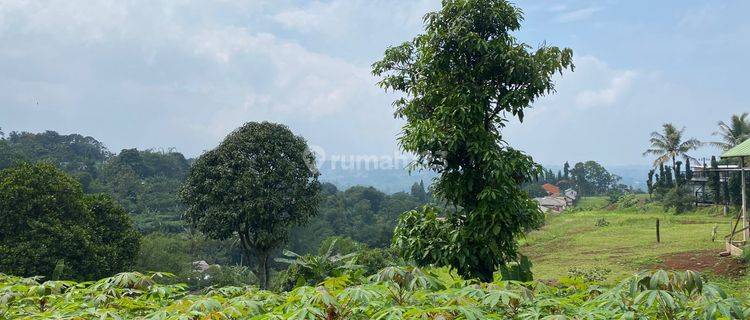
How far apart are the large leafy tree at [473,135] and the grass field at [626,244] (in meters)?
4.65

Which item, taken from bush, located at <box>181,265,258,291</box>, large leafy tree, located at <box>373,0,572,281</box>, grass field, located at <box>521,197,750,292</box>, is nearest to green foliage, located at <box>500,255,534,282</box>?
large leafy tree, located at <box>373,0,572,281</box>

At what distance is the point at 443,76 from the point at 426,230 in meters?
1.92

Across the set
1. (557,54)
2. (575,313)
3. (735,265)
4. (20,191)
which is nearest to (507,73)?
(557,54)

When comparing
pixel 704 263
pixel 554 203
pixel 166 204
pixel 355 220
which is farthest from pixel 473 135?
pixel 554 203

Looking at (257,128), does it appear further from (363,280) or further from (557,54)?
(363,280)

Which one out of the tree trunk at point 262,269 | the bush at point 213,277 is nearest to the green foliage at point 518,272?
the tree trunk at point 262,269

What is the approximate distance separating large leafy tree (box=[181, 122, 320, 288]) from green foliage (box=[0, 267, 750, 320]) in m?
13.3

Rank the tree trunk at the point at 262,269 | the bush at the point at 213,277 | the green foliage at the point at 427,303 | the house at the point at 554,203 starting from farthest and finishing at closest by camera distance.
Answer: the house at the point at 554,203 → the bush at the point at 213,277 → the tree trunk at the point at 262,269 → the green foliage at the point at 427,303

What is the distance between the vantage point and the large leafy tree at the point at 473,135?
6605mm

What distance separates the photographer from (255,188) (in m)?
16.7

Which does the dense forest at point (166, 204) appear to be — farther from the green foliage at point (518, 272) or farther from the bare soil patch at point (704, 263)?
the green foliage at point (518, 272)

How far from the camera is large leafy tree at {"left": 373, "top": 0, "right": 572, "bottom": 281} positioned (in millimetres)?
6605

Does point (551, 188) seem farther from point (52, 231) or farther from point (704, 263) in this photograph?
point (52, 231)

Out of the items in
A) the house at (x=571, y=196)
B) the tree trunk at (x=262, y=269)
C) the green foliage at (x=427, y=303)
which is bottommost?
the tree trunk at (x=262, y=269)
